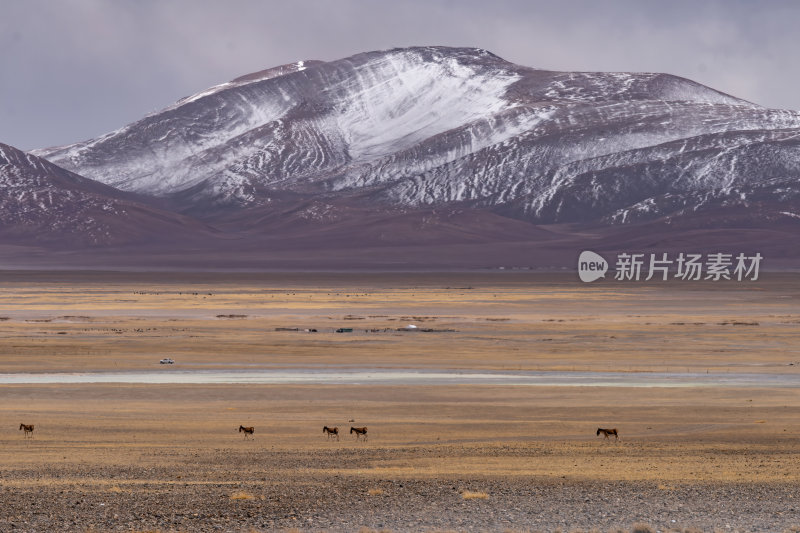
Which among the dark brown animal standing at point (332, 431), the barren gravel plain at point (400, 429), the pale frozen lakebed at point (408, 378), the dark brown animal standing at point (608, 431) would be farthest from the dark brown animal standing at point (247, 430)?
the pale frozen lakebed at point (408, 378)

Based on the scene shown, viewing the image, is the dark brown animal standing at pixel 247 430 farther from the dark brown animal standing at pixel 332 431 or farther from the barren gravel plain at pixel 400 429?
the dark brown animal standing at pixel 332 431

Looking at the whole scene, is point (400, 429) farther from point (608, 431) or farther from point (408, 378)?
point (408, 378)

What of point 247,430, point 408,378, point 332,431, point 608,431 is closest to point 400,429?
point 332,431

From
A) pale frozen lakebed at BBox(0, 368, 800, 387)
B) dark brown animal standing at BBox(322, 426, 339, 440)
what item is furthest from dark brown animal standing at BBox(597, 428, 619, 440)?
pale frozen lakebed at BBox(0, 368, 800, 387)

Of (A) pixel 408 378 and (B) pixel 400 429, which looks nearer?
(B) pixel 400 429

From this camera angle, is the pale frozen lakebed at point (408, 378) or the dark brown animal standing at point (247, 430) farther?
the pale frozen lakebed at point (408, 378)

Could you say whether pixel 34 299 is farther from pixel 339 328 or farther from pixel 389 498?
pixel 389 498
